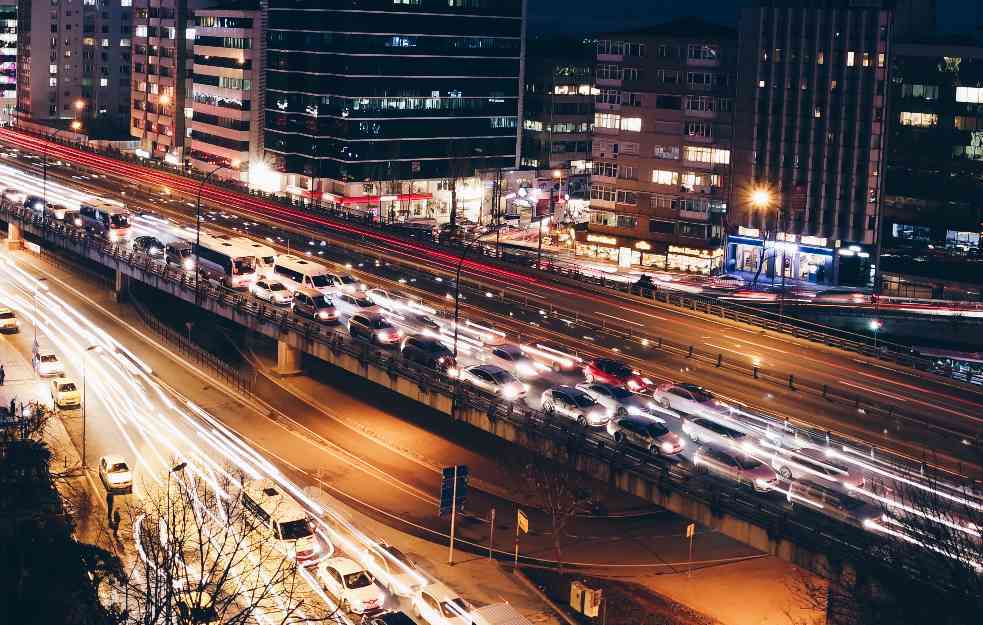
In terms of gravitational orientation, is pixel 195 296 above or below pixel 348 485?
above

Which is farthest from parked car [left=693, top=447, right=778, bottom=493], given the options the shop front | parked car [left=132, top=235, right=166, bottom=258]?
the shop front

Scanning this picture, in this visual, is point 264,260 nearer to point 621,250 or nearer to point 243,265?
point 243,265

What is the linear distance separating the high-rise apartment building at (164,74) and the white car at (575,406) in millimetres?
108962

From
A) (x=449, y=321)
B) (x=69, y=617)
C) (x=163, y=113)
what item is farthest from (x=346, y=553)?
(x=163, y=113)

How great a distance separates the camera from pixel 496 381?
2308 inches

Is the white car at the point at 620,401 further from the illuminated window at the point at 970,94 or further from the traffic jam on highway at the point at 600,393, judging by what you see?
the illuminated window at the point at 970,94

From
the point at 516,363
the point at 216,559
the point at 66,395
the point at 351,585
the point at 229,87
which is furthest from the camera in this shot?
the point at 229,87

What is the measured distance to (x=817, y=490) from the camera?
46344 millimetres

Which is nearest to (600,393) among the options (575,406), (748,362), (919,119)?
(575,406)

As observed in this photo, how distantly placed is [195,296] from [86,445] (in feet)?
54.7

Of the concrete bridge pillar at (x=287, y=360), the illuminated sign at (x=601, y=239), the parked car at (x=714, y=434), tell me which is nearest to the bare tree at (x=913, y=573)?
the parked car at (x=714, y=434)

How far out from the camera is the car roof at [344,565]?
45.2 m

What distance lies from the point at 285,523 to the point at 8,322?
37.9 metres

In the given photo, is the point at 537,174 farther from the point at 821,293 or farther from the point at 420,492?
the point at 420,492
